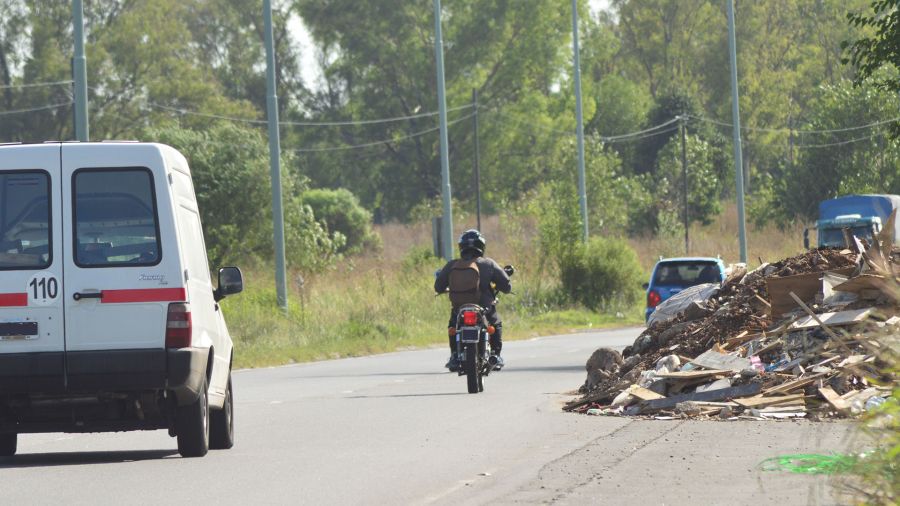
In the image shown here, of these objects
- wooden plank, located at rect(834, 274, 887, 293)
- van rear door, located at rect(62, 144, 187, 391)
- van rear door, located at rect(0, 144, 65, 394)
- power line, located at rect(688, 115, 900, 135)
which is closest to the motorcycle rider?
wooden plank, located at rect(834, 274, 887, 293)

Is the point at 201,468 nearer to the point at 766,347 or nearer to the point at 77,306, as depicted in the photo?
the point at 77,306

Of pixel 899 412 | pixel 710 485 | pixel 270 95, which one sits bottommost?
pixel 710 485

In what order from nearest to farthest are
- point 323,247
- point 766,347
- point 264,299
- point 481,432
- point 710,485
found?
point 710,485 < point 481,432 < point 766,347 < point 264,299 < point 323,247

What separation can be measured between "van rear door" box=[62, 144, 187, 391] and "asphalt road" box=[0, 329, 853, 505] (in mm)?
773

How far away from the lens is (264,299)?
3656 cm

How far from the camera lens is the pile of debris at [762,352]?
14688mm

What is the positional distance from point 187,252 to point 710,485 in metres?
4.25

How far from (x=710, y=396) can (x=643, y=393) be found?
0.72 m

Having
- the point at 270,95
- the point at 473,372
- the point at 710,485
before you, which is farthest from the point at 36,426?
the point at 270,95

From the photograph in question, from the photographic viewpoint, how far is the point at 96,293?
11680 millimetres

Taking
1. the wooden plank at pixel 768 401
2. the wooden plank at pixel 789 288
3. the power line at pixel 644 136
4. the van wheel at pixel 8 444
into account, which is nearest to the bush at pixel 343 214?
the power line at pixel 644 136

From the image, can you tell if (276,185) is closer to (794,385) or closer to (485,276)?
(485,276)

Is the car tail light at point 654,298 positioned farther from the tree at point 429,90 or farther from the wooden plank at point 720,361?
the tree at point 429,90

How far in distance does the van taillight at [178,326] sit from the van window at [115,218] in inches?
14.4
